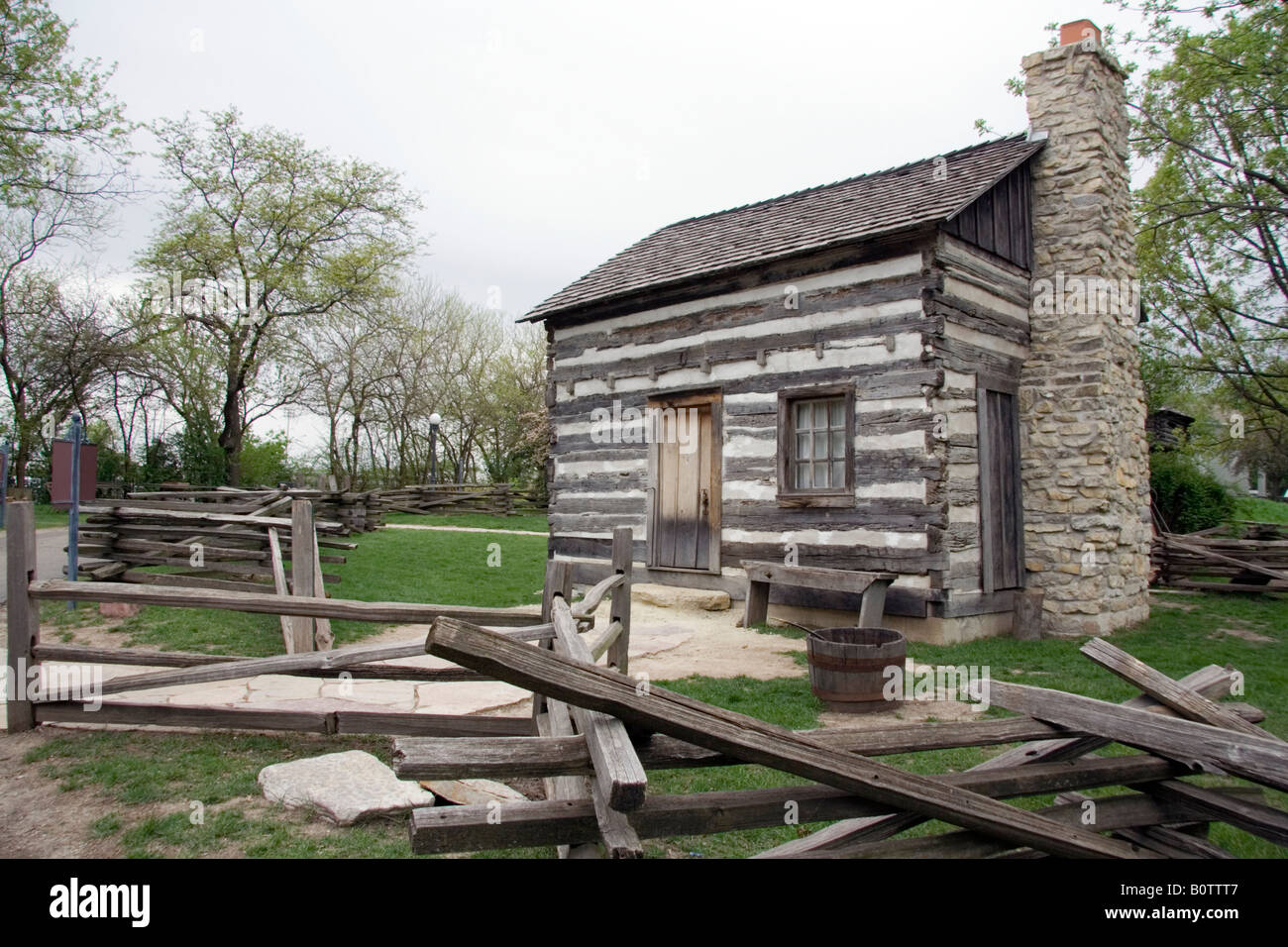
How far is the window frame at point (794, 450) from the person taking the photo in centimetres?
916

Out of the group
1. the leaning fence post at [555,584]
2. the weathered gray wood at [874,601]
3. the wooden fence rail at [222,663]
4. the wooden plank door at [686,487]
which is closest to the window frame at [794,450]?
the wooden plank door at [686,487]

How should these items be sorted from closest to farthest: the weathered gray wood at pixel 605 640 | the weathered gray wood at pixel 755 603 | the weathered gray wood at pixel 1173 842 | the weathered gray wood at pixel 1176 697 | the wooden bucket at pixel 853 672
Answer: the weathered gray wood at pixel 1176 697 < the weathered gray wood at pixel 1173 842 < the weathered gray wood at pixel 605 640 < the wooden bucket at pixel 853 672 < the weathered gray wood at pixel 755 603

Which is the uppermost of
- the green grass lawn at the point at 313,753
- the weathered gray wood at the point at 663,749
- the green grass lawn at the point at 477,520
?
the weathered gray wood at the point at 663,749

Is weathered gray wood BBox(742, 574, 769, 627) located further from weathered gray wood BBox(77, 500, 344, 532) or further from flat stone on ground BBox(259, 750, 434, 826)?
flat stone on ground BBox(259, 750, 434, 826)

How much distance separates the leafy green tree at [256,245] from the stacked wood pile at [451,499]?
4.55 meters

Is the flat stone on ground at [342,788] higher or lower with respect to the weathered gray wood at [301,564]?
lower

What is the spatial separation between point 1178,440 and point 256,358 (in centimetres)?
2593

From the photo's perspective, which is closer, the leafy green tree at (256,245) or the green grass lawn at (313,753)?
the green grass lawn at (313,753)

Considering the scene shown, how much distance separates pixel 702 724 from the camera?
2420 millimetres

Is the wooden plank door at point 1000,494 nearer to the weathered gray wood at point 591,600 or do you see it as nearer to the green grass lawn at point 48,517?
the weathered gray wood at point 591,600

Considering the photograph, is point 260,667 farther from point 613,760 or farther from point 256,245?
point 256,245
